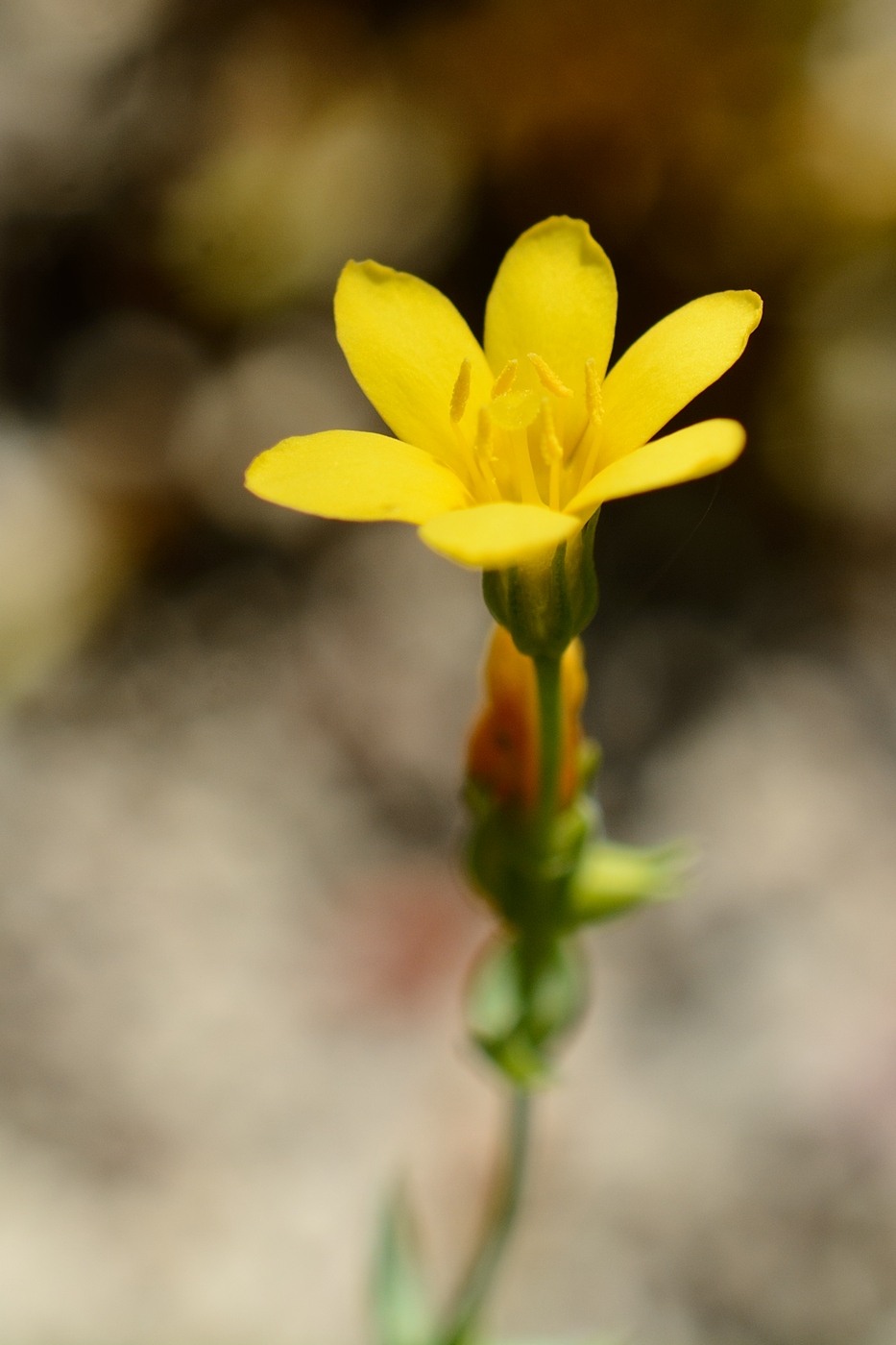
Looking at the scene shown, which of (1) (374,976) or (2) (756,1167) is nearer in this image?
(2) (756,1167)

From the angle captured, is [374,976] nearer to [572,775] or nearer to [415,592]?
[415,592]

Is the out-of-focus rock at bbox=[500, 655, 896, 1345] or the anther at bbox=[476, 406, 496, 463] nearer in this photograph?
the anther at bbox=[476, 406, 496, 463]

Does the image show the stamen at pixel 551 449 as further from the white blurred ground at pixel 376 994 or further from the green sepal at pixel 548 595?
the white blurred ground at pixel 376 994

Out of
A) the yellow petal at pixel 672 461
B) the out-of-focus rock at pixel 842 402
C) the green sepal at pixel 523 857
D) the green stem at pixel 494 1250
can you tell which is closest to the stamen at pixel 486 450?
the yellow petal at pixel 672 461

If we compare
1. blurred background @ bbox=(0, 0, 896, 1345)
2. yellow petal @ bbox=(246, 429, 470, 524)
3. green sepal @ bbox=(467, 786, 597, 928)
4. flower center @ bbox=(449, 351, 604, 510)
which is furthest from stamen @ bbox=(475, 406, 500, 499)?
blurred background @ bbox=(0, 0, 896, 1345)

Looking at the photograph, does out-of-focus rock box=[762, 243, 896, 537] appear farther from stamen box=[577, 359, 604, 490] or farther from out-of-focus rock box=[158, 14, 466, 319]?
stamen box=[577, 359, 604, 490]

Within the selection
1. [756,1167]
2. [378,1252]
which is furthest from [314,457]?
[756,1167]
